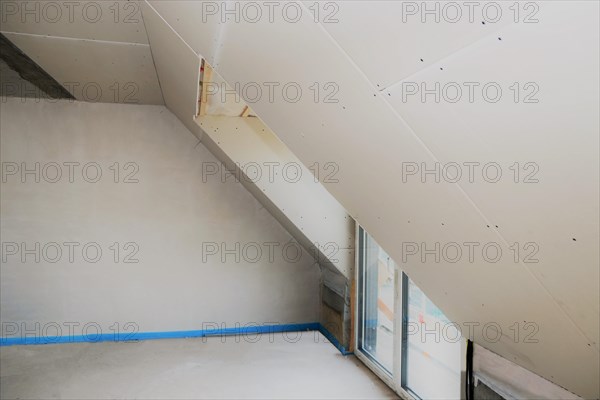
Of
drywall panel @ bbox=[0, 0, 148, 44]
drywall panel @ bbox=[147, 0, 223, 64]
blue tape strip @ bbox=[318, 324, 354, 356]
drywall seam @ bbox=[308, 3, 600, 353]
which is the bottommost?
blue tape strip @ bbox=[318, 324, 354, 356]

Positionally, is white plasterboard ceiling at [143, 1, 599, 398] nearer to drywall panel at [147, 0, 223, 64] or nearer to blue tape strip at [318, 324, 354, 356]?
drywall panel at [147, 0, 223, 64]

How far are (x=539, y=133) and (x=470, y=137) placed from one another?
0.64ft

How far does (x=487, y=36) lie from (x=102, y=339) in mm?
4564

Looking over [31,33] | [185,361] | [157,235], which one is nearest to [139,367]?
[185,361]

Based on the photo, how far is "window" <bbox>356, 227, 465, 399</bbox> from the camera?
2.69 meters

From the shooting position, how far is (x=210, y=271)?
4645 mm

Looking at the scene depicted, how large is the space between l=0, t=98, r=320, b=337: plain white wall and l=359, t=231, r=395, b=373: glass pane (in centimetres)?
108

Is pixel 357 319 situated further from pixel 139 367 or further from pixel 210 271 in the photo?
pixel 139 367

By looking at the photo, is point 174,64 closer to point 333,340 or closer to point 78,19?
point 78,19

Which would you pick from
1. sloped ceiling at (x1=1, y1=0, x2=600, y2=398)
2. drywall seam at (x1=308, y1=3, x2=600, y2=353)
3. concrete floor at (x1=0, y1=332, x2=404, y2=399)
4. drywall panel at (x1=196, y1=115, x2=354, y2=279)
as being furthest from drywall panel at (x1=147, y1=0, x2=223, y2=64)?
concrete floor at (x1=0, y1=332, x2=404, y2=399)

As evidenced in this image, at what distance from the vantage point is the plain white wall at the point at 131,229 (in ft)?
14.0

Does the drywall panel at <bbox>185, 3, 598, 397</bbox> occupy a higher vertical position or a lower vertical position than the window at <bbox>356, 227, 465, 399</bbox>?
higher

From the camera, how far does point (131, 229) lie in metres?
4.47

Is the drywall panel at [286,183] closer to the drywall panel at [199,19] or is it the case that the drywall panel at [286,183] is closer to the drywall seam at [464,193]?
→ the drywall panel at [199,19]
